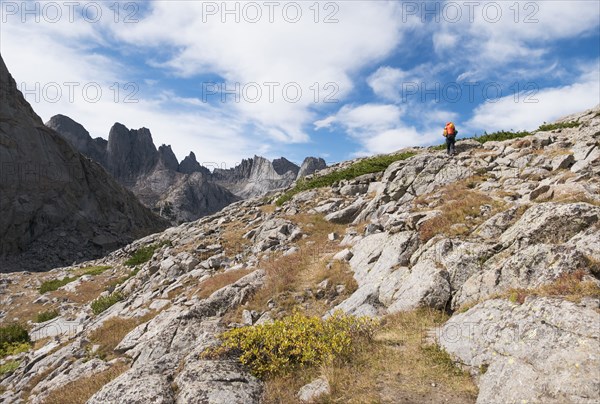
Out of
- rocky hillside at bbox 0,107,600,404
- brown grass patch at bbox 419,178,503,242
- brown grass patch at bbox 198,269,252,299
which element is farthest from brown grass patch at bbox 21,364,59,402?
brown grass patch at bbox 419,178,503,242

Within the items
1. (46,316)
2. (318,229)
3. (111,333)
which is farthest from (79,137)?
(111,333)

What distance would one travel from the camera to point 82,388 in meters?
10.2

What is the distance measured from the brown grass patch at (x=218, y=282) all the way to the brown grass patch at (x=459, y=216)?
9.25 m

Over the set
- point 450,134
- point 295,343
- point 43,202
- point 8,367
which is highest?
point 450,134

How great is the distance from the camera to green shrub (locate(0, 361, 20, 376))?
15.4m

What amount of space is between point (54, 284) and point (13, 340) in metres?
13.2

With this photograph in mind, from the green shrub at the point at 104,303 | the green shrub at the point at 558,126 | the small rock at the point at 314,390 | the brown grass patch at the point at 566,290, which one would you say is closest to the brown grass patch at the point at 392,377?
the small rock at the point at 314,390

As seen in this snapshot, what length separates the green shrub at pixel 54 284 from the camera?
97.9 ft

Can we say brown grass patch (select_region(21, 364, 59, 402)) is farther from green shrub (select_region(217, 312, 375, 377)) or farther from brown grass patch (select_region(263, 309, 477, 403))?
brown grass patch (select_region(263, 309, 477, 403))

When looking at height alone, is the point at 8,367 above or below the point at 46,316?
below

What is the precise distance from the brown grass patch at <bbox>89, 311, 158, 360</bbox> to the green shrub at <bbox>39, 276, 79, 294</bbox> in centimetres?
1828

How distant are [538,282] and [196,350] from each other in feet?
29.4

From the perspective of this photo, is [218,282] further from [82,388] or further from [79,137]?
[79,137]

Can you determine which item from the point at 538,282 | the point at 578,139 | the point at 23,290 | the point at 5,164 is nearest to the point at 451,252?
the point at 538,282
